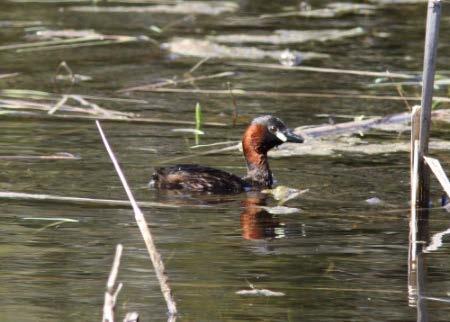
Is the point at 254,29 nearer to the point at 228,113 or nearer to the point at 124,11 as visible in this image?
the point at 124,11

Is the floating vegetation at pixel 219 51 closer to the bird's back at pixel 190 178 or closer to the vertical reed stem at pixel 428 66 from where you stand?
the bird's back at pixel 190 178

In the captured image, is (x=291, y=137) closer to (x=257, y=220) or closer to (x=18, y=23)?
(x=257, y=220)

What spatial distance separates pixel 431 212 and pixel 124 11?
9.81m

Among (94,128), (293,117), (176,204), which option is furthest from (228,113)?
(176,204)

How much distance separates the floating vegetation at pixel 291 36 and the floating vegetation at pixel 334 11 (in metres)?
0.87

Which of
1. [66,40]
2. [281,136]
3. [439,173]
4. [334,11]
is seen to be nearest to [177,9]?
[334,11]

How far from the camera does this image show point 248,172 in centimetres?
1056

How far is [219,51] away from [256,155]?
5103mm

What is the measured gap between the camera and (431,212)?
9.15 m

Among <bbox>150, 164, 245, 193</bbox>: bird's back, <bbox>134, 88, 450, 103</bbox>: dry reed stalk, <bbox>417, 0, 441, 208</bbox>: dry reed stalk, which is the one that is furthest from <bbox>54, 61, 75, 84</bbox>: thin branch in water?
<bbox>417, 0, 441, 208</bbox>: dry reed stalk

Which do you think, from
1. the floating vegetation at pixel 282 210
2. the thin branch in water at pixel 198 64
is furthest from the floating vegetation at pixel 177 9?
the floating vegetation at pixel 282 210

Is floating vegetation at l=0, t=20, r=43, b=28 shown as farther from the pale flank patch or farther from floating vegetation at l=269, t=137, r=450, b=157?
the pale flank patch

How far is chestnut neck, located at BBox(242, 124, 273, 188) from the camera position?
34.1 ft

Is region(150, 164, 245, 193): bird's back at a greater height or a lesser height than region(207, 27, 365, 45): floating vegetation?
greater
